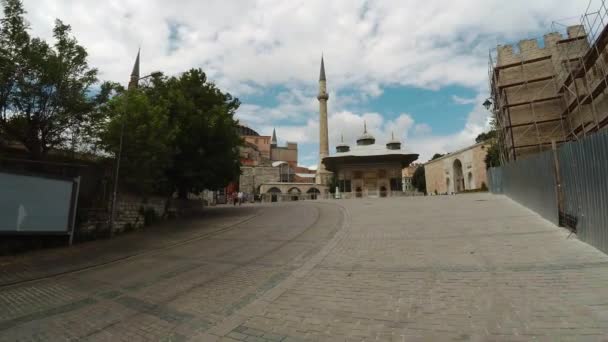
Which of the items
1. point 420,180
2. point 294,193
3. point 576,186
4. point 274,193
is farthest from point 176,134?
point 420,180

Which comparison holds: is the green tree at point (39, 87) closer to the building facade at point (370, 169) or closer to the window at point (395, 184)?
the building facade at point (370, 169)

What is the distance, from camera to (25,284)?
689 centimetres

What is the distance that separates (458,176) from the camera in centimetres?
4975

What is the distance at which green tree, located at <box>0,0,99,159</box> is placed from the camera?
36.8 feet

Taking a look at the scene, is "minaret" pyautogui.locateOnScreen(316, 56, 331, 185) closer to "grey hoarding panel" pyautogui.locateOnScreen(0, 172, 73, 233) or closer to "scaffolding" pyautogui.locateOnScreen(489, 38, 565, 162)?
"scaffolding" pyautogui.locateOnScreen(489, 38, 565, 162)

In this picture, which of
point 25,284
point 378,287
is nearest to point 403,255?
point 378,287

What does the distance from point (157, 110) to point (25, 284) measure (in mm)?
9177

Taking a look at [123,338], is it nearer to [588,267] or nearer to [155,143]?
[588,267]

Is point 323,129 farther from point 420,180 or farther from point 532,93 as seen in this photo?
point 532,93

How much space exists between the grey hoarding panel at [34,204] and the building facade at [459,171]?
132 feet

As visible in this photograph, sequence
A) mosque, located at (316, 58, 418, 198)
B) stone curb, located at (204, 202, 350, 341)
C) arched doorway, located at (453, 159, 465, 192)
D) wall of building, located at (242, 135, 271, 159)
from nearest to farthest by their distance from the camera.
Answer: stone curb, located at (204, 202, 350, 341) → mosque, located at (316, 58, 418, 198) → arched doorway, located at (453, 159, 465, 192) → wall of building, located at (242, 135, 271, 159)

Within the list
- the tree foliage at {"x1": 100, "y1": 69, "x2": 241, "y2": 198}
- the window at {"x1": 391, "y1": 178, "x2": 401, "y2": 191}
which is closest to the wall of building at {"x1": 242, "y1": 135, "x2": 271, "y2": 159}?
the window at {"x1": 391, "y1": 178, "x2": 401, "y2": 191}

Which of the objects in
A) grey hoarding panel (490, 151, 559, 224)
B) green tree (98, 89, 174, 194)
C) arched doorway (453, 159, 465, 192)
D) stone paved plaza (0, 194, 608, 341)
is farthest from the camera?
arched doorway (453, 159, 465, 192)

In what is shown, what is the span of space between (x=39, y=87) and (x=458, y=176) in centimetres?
5156
